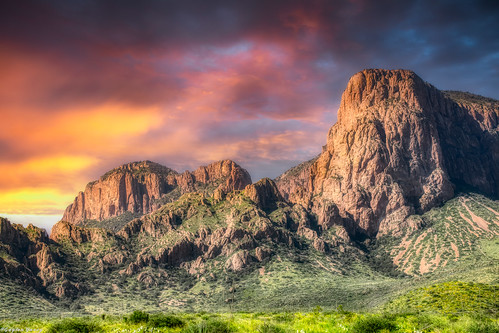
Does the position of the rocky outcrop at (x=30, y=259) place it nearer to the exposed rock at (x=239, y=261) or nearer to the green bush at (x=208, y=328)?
the exposed rock at (x=239, y=261)

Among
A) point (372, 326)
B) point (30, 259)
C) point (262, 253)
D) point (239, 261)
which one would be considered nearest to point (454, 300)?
point (372, 326)

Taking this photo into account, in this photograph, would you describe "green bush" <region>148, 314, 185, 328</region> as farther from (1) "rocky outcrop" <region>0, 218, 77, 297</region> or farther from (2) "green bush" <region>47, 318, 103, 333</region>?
(1) "rocky outcrop" <region>0, 218, 77, 297</region>

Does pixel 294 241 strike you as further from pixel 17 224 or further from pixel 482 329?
pixel 482 329

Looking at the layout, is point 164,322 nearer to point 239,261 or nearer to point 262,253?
point 239,261

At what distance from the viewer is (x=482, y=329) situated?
714 inches

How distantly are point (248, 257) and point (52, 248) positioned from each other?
330 ft

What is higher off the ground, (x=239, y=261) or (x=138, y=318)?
(x=138, y=318)

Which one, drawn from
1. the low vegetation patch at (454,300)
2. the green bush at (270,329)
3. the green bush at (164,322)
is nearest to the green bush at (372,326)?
the green bush at (270,329)

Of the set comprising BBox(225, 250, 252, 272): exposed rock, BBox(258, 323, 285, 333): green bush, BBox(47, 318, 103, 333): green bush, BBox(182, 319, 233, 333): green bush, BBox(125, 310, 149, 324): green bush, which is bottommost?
BBox(225, 250, 252, 272): exposed rock

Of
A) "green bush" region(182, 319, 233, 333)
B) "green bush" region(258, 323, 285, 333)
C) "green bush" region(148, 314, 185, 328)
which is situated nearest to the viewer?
"green bush" region(182, 319, 233, 333)

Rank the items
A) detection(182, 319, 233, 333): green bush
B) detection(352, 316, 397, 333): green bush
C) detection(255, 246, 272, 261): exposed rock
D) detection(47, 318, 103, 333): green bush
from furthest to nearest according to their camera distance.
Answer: detection(255, 246, 272, 261): exposed rock
detection(47, 318, 103, 333): green bush
detection(352, 316, 397, 333): green bush
detection(182, 319, 233, 333): green bush

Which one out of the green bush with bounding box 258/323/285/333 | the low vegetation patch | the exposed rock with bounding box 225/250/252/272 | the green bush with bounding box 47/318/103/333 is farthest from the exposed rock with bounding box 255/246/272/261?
the green bush with bounding box 258/323/285/333

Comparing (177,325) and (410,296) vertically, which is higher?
(177,325)

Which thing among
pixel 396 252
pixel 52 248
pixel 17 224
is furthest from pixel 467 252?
pixel 17 224
